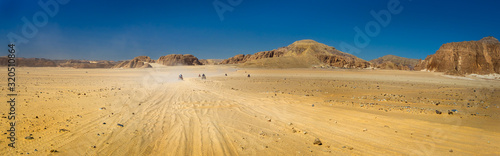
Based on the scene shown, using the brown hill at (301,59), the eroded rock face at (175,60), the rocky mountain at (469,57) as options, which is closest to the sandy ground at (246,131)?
the rocky mountain at (469,57)

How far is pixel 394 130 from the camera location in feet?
22.1

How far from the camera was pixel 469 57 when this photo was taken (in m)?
56.6

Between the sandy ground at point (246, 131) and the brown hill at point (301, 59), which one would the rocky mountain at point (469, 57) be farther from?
the sandy ground at point (246, 131)

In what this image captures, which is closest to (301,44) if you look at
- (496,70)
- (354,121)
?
(496,70)

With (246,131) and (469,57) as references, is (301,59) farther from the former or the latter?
(246,131)

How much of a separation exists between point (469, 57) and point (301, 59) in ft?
183

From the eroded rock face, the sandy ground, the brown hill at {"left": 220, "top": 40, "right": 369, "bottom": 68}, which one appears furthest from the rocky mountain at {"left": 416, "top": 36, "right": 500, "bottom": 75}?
the eroded rock face

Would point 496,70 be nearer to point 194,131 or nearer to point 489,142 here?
point 489,142

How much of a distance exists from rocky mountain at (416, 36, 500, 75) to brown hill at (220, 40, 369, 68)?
43.1m

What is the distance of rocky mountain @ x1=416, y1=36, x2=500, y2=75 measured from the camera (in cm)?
5116

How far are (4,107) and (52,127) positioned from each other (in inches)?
187

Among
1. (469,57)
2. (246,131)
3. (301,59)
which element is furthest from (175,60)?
(246,131)

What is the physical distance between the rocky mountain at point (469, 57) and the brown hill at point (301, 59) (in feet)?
141

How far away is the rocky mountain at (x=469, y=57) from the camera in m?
51.2
